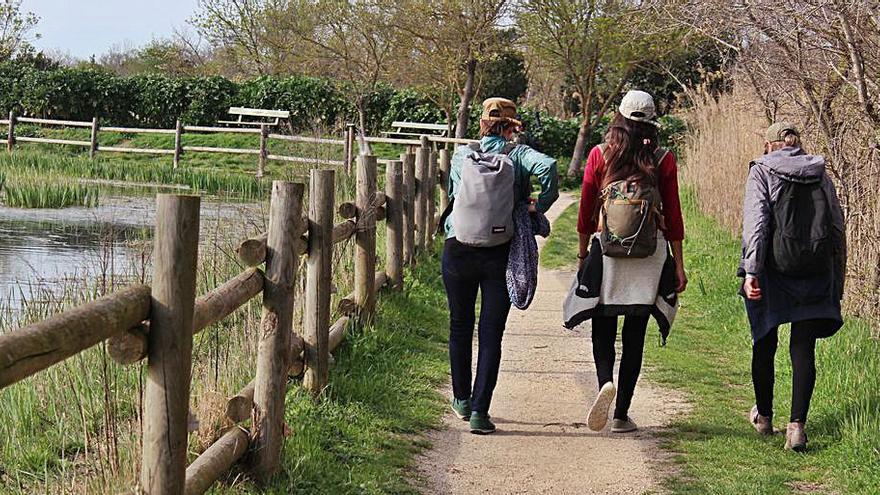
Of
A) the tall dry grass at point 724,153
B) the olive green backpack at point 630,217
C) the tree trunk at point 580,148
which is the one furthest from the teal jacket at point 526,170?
the tree trunk at point 580,148

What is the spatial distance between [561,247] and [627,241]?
362 inches

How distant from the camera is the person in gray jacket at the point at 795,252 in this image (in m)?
5.45

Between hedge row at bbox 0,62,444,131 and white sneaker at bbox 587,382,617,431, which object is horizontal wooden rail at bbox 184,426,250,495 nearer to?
white sneaker at bbox 587,382,617,431

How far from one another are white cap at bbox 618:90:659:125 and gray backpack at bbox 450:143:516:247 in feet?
1.98

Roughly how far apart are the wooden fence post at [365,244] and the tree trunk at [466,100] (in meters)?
19.4

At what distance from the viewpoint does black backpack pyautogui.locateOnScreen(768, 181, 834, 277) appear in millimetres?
5430

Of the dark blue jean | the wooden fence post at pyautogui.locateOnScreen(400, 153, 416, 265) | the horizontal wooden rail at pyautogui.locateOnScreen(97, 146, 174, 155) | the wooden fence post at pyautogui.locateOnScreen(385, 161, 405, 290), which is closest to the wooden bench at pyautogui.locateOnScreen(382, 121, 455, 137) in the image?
the horizontal wooden rail at pyautogui.locateOnScreen(97, 146, 174, 155)

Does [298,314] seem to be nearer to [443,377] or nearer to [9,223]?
[443,377]

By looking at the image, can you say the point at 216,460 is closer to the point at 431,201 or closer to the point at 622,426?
the point at 622,426

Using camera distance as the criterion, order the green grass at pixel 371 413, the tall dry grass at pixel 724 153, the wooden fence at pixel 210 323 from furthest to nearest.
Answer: the tall dry grass at pixel 724 153
the green grass at pixel 371 413
the wooden fence at pixel 210 323

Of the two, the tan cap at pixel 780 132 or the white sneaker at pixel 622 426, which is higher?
the tan cap at pixel 780 132

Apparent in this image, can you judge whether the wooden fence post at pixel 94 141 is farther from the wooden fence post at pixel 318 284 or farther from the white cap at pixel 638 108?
the white cap at pixel 638 108

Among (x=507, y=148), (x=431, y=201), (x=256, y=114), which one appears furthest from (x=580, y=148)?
(x=507, y=148)

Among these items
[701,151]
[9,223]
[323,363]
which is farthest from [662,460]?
[9,223]
